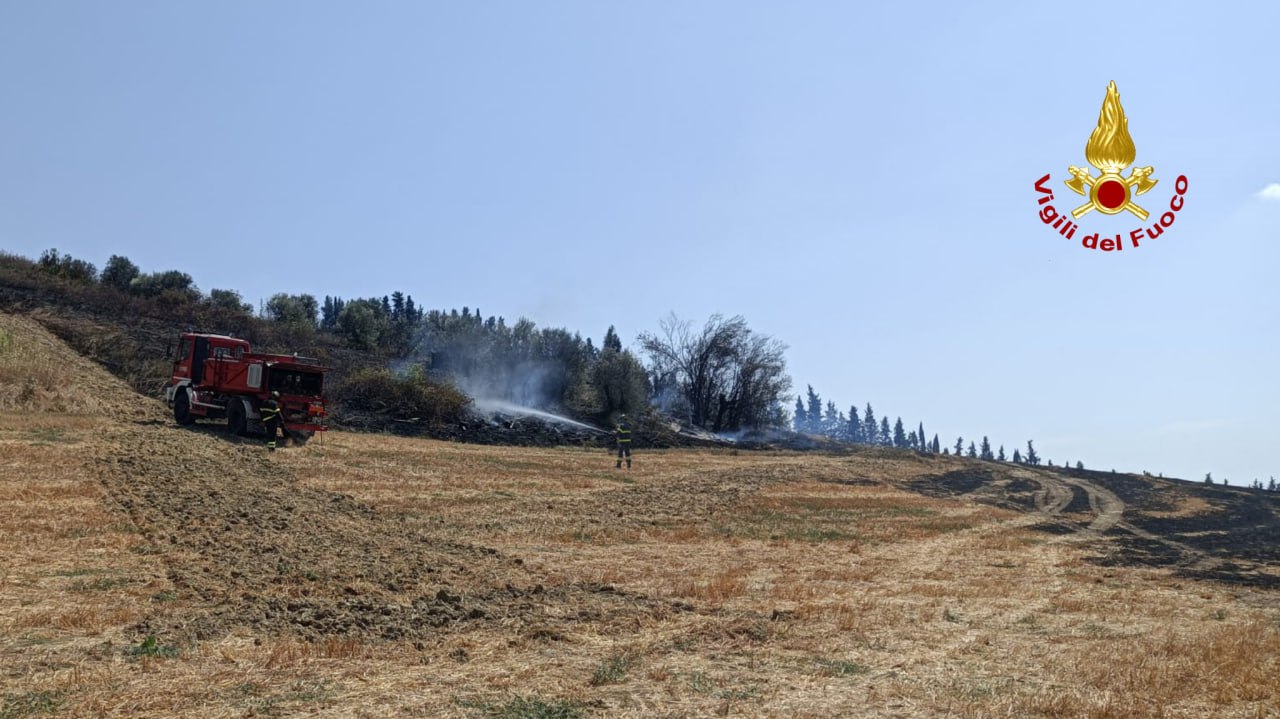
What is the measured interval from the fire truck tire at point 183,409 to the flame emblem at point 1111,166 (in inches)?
1029

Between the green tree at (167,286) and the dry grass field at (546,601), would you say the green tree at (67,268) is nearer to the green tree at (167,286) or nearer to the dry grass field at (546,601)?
the green tree at (167,286)

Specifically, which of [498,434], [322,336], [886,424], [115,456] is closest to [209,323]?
[322,336]

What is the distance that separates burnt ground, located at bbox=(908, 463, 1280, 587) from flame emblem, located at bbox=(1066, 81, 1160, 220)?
7314mm

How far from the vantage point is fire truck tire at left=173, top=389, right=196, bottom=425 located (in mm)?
27498

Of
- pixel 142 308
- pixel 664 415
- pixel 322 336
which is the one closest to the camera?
pixel 142 308

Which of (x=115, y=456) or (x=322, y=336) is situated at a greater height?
(x=322, y=336)

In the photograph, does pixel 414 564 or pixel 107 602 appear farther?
pixel 414 564

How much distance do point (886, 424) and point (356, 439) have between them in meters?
171

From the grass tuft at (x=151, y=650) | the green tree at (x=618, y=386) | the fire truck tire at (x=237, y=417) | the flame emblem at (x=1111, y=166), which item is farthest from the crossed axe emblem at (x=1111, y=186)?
the green tree at (x=618, y=386)

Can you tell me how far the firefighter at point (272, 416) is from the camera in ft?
85.7

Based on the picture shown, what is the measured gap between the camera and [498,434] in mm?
38062

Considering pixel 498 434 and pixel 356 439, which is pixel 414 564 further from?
pixel 498 434

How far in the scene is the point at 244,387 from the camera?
26.5 meters

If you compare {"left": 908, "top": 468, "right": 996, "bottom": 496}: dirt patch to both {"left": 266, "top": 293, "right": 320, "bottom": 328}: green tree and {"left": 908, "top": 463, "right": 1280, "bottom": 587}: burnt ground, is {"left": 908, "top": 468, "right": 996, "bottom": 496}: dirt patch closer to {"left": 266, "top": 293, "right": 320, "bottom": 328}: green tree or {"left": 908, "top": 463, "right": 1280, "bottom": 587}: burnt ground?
{"left": 908, "top": 463, "right": 1280, "bottom": 587}: burnt ground
